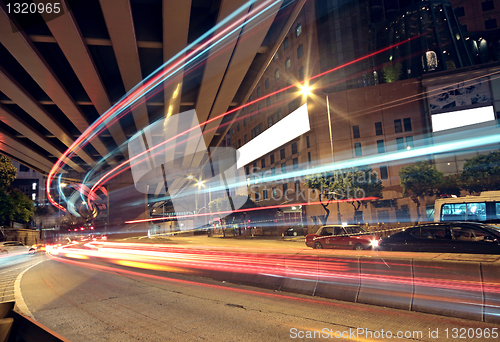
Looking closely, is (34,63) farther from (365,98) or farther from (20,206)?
(365,98)

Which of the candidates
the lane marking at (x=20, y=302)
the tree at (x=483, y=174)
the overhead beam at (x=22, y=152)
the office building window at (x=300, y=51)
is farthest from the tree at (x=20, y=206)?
the tree at (x=483, y=174)

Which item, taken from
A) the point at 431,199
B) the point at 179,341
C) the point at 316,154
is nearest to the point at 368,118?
the point at 316,154

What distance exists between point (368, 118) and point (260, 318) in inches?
1719

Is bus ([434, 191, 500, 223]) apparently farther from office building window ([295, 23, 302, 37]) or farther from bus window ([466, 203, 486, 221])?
office building window ([295, 23, 302, 37])

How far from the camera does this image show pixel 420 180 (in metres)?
38.1

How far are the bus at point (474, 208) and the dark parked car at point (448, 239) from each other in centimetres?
691

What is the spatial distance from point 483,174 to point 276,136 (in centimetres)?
3009

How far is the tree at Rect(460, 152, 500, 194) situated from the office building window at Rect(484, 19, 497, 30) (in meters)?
48.1

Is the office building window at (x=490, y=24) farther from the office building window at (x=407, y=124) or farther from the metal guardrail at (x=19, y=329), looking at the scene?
the metal guardrail at (x=19, y=329)

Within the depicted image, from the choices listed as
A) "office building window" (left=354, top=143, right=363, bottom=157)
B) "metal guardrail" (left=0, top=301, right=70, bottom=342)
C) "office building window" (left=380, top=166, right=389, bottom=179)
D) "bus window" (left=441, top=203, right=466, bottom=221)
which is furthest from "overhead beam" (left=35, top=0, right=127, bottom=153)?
"office building window" (left=380, top=166, right=389, bottom=179)

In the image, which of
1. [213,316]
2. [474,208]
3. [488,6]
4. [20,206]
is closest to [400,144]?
[474,208]

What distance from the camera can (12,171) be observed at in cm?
3959

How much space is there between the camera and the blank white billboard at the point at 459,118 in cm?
4403

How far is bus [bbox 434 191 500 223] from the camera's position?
17.0 metres
